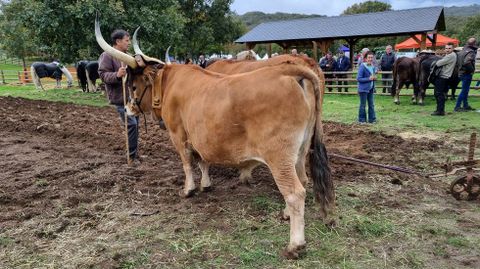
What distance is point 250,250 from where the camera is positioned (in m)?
3.73

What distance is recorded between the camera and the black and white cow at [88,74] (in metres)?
18.4

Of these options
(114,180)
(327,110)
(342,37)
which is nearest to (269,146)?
(114,180)

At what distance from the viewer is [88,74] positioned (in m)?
18.7

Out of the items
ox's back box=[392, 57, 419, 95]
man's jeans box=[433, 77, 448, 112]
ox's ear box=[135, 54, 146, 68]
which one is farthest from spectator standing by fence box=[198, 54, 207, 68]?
ox's ear box=[135, 54, 146, 68]

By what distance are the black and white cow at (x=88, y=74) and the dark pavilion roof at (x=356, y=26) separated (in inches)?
387

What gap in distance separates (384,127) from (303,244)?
665cm

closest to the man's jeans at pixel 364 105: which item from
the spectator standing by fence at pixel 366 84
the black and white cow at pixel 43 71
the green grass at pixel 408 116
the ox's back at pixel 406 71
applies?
the spectator standing by fence at pixel 366 84

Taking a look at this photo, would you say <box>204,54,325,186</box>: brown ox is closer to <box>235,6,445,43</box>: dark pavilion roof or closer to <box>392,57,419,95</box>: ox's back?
<box>392,57,419,95</box>: ox's back

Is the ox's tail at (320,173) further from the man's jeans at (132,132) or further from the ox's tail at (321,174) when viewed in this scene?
the man's jeans at (132,132)

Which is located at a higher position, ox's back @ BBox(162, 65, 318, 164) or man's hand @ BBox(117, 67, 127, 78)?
man's hand @ BBox(117, 67, 127, 78)

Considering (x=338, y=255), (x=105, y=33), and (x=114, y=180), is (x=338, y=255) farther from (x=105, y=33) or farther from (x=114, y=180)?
(x=105, y=33)

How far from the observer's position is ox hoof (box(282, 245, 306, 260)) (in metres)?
3.57

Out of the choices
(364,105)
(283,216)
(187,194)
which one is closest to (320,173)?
(283,216)

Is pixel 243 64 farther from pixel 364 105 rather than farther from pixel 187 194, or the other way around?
pixel 364 105
